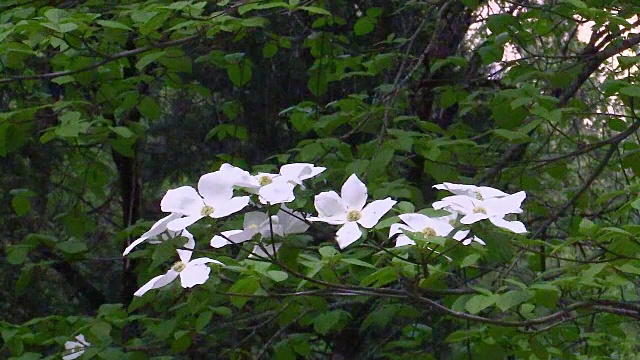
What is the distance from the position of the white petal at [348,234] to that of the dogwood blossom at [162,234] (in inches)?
9.6

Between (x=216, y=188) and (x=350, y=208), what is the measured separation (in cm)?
22

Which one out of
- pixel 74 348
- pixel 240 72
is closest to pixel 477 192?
pixel 74 348

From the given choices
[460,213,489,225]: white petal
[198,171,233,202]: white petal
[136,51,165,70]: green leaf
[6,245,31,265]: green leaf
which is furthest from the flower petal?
[6,245,31,265]: green leaf

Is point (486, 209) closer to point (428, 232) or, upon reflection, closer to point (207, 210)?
point (428, 232)

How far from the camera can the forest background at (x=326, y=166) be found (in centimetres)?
195

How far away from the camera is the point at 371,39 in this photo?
480 centimetres

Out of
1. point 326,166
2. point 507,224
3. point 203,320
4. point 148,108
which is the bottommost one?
point 203,320

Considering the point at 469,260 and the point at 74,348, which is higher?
the point at 469,260

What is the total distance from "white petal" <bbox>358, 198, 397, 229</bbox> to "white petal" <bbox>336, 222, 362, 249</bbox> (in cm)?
2

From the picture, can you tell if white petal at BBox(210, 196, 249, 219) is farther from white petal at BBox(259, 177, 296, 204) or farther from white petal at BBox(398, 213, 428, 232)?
white petal at BBox(398, 213, 428, 232)

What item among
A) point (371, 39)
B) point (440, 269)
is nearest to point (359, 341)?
point (371, 39)

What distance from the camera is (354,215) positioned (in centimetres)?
156

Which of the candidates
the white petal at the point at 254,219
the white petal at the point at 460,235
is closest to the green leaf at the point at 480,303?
the white petal at the point at 460,235

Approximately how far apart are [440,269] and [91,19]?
1.41m
